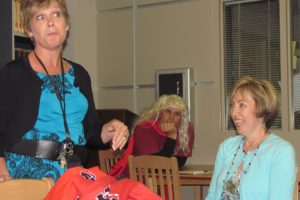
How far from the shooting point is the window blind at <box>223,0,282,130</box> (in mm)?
4996

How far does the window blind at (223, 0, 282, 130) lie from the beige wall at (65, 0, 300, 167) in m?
0.10

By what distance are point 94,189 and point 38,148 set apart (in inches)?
26.3

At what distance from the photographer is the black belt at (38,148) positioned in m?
1.82

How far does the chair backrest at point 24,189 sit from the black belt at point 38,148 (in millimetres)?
237

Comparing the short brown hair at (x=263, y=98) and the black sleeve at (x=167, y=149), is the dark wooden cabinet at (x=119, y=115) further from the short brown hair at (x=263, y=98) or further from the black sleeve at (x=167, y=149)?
the short brown hair at (x=263, y=98)

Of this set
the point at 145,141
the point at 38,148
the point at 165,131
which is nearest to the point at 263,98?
the point at 38,148

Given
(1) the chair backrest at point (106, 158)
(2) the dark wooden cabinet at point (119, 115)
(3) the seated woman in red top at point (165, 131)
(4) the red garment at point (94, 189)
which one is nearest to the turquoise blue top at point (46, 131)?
(4) the red garment at point (94, 189)

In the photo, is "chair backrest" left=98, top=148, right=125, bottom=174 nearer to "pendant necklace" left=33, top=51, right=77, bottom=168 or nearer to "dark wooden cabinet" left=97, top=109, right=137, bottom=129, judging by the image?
"dark wooden cabinet" left=97, top=109, right=137, bottom=129

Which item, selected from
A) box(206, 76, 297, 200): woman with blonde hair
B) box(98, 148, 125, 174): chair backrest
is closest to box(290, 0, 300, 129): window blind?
box(98, 148, 125, 174): chair backrest

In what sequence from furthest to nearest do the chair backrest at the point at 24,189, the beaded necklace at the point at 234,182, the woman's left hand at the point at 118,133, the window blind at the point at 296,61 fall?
1. the window blind at the point at 296,61
2. the beaded necklace at the point at 234,182
3. the woman's left hand at the point at 118,133
4. the chair backrest at the point at 24,189

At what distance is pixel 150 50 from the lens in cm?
555

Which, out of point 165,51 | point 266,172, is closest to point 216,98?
point 165,51

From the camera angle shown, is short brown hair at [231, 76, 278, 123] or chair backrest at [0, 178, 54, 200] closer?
chair backrest at [0, 178, 54, 200]

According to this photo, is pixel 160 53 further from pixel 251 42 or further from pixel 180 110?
pixel 180 110
